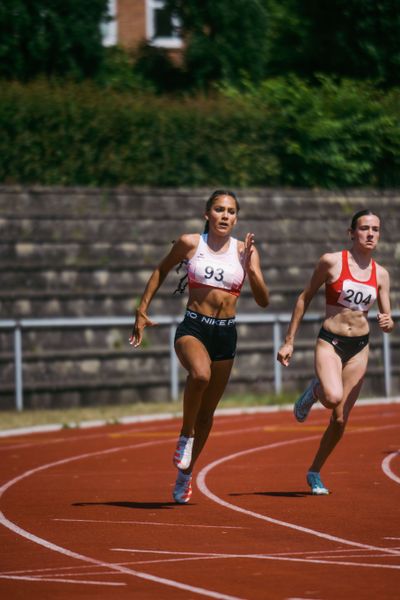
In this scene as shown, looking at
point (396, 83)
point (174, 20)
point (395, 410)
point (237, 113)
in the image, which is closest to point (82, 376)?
point (395, 410)

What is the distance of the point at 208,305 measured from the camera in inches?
506

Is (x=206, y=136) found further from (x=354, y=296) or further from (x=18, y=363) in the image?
(x=354, y=296)

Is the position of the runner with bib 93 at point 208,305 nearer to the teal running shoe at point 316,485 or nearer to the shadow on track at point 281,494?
the shadow on track at point 281,494

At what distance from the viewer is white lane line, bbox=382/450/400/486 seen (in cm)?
1484

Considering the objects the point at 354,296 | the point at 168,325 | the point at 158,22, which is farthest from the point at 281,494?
the point at 158,22

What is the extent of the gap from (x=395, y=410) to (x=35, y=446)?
639cm

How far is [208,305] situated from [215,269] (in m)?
0.27

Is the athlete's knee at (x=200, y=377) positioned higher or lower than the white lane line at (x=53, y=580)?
higher

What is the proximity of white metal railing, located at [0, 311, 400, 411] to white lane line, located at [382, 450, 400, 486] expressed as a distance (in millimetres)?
7368

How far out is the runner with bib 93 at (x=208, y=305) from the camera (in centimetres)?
1273

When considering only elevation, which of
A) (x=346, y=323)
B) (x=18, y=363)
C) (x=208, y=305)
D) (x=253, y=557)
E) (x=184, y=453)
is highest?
(x=208, y=305)

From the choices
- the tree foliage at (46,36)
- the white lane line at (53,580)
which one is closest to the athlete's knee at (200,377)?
the white lane line at (53,580)

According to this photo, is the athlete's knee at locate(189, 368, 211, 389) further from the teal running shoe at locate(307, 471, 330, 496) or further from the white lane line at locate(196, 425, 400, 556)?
the teal running shoe at locate(307, 471, 330, 496)

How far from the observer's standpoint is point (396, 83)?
33656 mm
